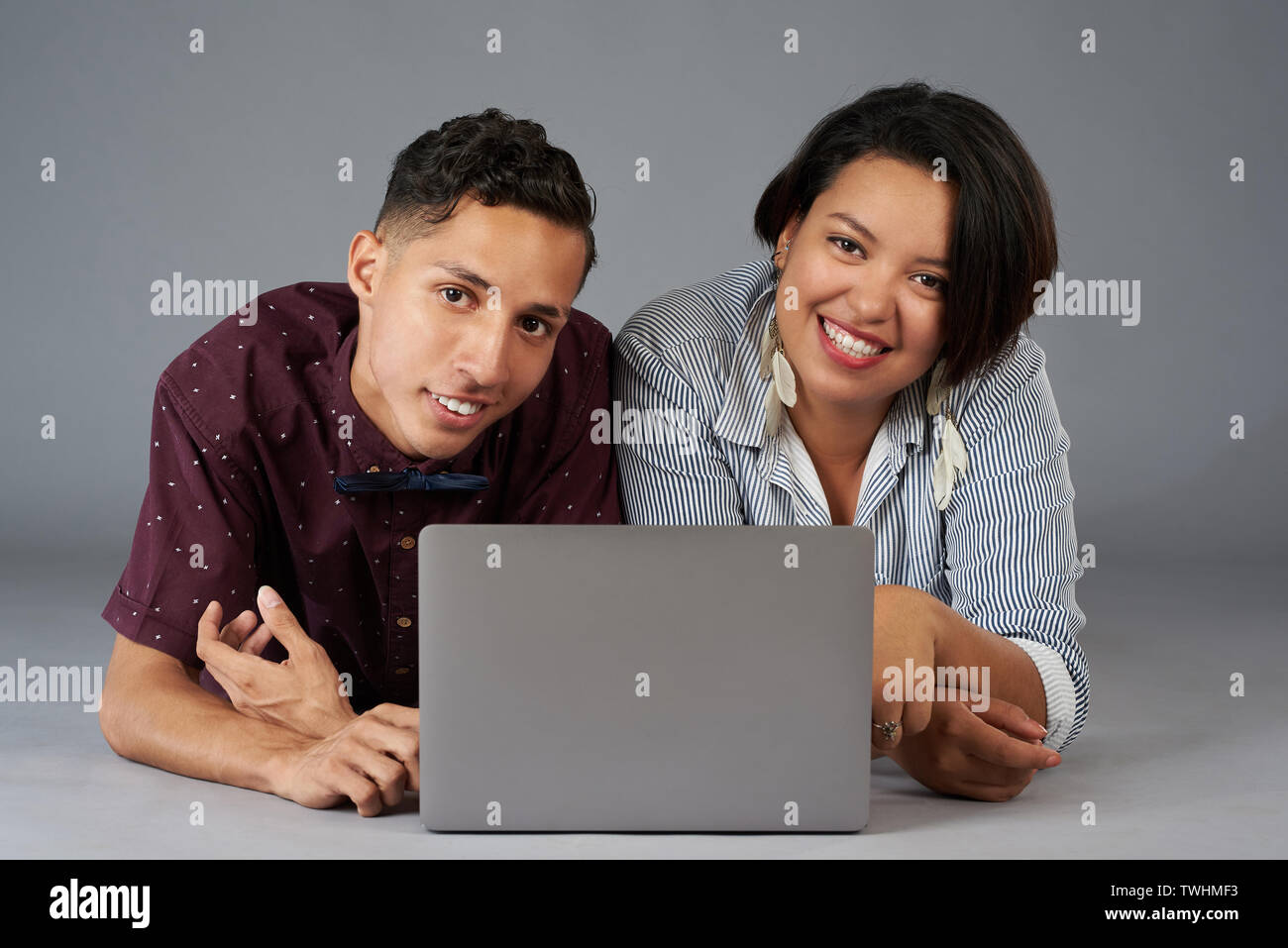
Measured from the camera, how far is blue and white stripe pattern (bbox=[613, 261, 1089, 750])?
93.8 inches

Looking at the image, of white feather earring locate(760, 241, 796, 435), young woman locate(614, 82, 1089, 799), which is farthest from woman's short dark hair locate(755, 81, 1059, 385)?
white feather earring locate(760, 241, 796, 435)

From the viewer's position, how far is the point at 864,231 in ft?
7.41

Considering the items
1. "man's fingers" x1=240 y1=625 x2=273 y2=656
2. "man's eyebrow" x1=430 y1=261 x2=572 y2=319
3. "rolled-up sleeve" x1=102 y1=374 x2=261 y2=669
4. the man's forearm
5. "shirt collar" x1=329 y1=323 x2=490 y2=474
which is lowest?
the man's forearm

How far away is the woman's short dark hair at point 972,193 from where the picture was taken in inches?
87.4

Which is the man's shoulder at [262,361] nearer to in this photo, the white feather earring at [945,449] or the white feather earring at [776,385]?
the white feather earring at [776,385]

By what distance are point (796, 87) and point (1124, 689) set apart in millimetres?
2356

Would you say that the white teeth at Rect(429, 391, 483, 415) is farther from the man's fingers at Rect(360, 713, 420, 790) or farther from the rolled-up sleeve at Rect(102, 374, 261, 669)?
the man's fingers at Rect(360, 713, 420, 790)

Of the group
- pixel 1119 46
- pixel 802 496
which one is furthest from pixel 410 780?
Answer: pixel 1119 46

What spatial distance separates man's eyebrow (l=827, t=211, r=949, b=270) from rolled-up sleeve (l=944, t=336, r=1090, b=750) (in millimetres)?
270

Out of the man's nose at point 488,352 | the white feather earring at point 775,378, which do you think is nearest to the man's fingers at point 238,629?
the man's nose at point 488,352

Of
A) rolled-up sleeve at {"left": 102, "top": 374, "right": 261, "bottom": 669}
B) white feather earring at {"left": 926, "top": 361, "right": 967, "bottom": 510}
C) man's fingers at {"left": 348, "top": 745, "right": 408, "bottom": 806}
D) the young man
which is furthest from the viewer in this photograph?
white feather earring at {"left": 926, "top": 361, "right": 967, "bottom": 510}

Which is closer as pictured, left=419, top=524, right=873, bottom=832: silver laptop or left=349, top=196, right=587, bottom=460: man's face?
left=419, top=524, right=873, bottom=832: silver laptop

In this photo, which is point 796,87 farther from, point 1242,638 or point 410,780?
point 410,780

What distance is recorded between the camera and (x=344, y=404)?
2.24m
